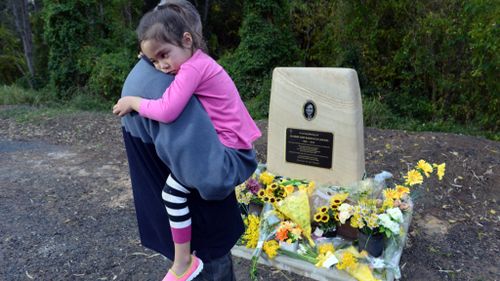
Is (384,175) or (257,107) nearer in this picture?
(384,175)

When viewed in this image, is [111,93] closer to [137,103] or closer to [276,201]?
[276,201]

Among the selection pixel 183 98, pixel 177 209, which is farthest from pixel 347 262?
pixel 183 98

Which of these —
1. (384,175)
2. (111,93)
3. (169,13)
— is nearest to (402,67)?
(384,175)

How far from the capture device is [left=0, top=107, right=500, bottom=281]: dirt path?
308 centimetres

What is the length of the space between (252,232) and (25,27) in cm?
1570

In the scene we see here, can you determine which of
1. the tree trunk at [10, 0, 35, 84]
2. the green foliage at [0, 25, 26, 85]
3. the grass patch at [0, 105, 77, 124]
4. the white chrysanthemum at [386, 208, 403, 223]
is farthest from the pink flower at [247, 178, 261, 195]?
the green foliage at [0, 25, 26, 85]

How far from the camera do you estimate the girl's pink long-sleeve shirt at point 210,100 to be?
1.27 meters

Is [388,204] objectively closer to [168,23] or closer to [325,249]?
[325,249]

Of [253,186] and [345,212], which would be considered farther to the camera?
[253,186]

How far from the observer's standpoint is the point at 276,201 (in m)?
3.35

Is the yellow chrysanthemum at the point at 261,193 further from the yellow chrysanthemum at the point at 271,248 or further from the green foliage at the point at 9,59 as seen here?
the green foliage at the point at 9,59

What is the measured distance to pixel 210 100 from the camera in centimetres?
143

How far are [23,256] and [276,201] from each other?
202 centimetres

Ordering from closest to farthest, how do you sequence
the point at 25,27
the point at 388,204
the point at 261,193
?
the point at 388,204 < the point at 261,193 < the point at 25,27
